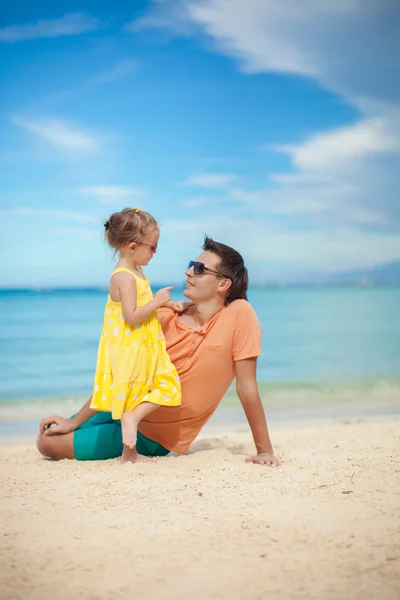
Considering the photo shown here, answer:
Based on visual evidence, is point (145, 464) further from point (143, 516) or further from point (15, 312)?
point (15, 312)

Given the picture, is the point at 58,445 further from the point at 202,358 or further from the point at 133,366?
the point at 202,358

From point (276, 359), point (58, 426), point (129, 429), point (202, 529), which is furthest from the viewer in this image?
point (276, 359)

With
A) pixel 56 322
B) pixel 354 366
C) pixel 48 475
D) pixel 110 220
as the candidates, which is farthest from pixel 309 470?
pixel 56 322

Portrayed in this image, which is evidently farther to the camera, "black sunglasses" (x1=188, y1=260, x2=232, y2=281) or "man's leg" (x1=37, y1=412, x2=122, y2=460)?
→ "man's leg" (x1=37, y1=412, x2=122, y2=460)

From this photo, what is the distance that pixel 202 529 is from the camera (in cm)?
301

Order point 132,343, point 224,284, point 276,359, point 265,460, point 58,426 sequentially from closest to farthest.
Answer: point 132,343, point 265,460, point 224,284, point 58,426, point 276,359

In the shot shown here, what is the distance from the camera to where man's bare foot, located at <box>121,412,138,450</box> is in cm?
407

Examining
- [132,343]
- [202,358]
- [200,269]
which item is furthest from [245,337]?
[132,343]

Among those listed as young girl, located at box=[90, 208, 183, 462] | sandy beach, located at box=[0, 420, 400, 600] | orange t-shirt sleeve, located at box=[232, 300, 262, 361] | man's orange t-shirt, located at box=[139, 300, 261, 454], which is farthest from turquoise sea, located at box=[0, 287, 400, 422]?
orange t-shirt sleeve, located at box=[232, 300, 262, 361]

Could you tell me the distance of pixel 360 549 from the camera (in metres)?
2.77

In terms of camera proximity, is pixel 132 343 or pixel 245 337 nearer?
pixel 132 343

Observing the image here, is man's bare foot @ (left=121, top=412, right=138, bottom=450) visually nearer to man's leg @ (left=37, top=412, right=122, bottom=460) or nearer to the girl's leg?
the girl's leg

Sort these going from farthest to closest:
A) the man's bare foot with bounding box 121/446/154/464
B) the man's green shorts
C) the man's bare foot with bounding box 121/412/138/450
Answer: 1. the man's green shorts
2. the man's bare foot with bounding box 121/446/154/464
3. the man's bare foot with bounding box 121/412/138/450

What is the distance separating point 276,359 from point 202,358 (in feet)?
31.3
